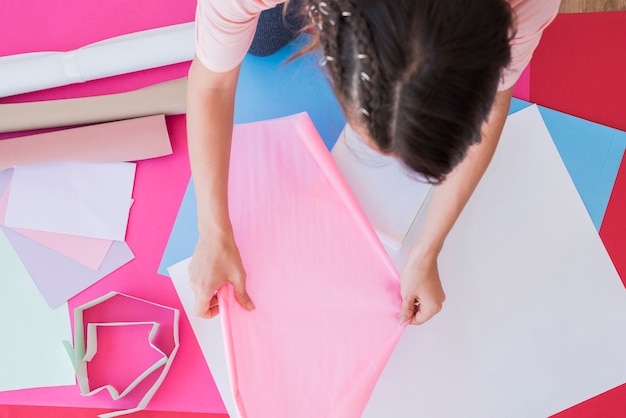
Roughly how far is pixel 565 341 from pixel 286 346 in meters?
0.47

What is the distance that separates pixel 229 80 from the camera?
701 millimetres

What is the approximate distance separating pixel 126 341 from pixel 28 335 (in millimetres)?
163

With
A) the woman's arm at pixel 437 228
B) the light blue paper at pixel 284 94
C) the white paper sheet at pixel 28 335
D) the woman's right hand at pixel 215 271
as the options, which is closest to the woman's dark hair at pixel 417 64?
the woman's arm at pixel 437 228

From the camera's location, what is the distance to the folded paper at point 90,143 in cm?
96

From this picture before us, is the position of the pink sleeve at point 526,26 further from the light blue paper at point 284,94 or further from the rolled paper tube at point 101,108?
the rolled paper tube at point 101,108

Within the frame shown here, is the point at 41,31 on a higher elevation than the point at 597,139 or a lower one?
higher

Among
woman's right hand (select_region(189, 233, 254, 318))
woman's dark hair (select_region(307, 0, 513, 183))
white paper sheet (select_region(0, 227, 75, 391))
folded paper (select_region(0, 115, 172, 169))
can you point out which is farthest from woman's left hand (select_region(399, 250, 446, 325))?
white paper sheet (select_region(0, 227, 75, 391))

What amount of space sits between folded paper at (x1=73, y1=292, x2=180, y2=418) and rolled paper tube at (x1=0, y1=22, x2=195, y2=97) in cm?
38

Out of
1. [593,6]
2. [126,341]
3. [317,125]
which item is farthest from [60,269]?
[593,6]

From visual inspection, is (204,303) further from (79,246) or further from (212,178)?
(79,246)

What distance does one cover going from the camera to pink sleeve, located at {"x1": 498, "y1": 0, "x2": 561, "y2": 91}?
597 mm

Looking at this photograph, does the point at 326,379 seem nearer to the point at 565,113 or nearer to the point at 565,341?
the point at 565,341

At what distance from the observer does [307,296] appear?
0.84 meters

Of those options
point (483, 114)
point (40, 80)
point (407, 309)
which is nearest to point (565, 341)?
point (407, 309)
